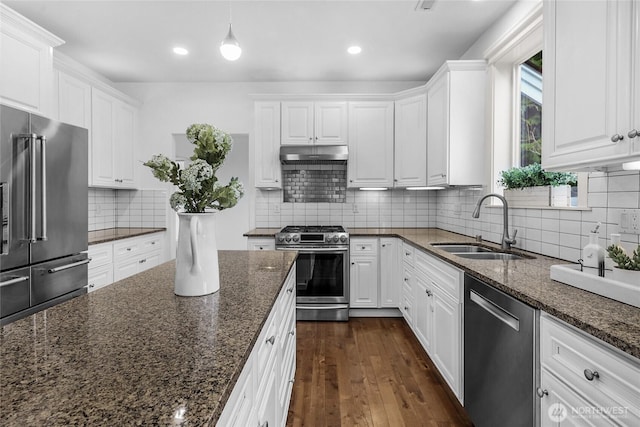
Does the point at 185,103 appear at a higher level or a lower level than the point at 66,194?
higher

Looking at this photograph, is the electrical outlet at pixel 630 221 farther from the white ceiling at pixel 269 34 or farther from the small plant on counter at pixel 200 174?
the white ceiling at pixel 269 34

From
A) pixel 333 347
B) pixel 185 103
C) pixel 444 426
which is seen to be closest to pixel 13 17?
pixel 185 103

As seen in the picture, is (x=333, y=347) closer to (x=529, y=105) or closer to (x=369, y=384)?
(x=369, y=384)

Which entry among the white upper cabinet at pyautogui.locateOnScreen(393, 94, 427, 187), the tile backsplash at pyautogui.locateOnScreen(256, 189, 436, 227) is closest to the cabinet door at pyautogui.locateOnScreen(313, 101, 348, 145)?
the white upper cabinet at pyautogui.locateOnScreen(393, 94, 427, 187)

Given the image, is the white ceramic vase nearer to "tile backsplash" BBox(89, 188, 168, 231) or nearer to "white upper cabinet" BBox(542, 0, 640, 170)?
"white upper cabinet" BBox(542, 0, 640, 170)

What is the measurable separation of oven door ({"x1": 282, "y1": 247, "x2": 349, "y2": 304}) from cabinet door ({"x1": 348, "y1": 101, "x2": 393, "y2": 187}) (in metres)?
0.94

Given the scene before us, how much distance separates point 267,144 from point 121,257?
1917 mm

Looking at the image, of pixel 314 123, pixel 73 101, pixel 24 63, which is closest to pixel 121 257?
pixel 73 101

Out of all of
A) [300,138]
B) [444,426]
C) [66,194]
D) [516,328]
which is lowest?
[444,426]

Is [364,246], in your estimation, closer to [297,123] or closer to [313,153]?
[313,153]

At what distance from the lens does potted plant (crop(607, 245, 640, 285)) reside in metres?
1.17

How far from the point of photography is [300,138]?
12.7ft

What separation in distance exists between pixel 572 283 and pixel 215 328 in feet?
4.49

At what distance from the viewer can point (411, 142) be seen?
145 inches
